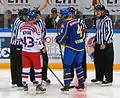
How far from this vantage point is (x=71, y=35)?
6.66 meters

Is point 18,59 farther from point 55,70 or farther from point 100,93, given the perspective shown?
point 55,70

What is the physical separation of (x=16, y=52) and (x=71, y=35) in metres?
1.03

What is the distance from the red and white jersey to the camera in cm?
655

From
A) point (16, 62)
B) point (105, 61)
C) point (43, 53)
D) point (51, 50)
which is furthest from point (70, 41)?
point (51, 50)

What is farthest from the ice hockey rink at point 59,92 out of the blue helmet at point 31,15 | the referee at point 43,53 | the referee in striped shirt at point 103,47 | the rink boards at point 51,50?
the rink boards at point 51,50

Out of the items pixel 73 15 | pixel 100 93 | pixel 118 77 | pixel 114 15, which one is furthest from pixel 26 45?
pixel 114 15

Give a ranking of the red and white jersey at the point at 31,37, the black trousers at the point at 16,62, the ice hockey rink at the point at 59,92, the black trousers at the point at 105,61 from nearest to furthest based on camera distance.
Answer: the red and white jersey at the point at 31,37, the ice hockey rink at the point at 59,92, the black trousers at the point at 16,62, the black trousers at the point at 105,61

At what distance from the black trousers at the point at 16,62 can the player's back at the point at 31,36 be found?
538 millimetres

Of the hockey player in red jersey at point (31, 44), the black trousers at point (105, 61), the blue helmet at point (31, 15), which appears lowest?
the black trousers at point (105, 61)

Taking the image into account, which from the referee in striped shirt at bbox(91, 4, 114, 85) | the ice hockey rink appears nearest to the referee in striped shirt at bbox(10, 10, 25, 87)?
the ice hockey rink

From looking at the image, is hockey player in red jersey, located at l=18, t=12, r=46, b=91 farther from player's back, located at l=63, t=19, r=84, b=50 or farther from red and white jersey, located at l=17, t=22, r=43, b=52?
player's back, located at l=63, t=19, r=84, b=50

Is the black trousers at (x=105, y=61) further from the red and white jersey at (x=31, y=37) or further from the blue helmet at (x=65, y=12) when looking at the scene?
the red and white jersey at (x=31, y=37)

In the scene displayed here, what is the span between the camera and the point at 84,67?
25.1 ft

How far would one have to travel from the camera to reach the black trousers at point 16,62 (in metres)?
7.14
